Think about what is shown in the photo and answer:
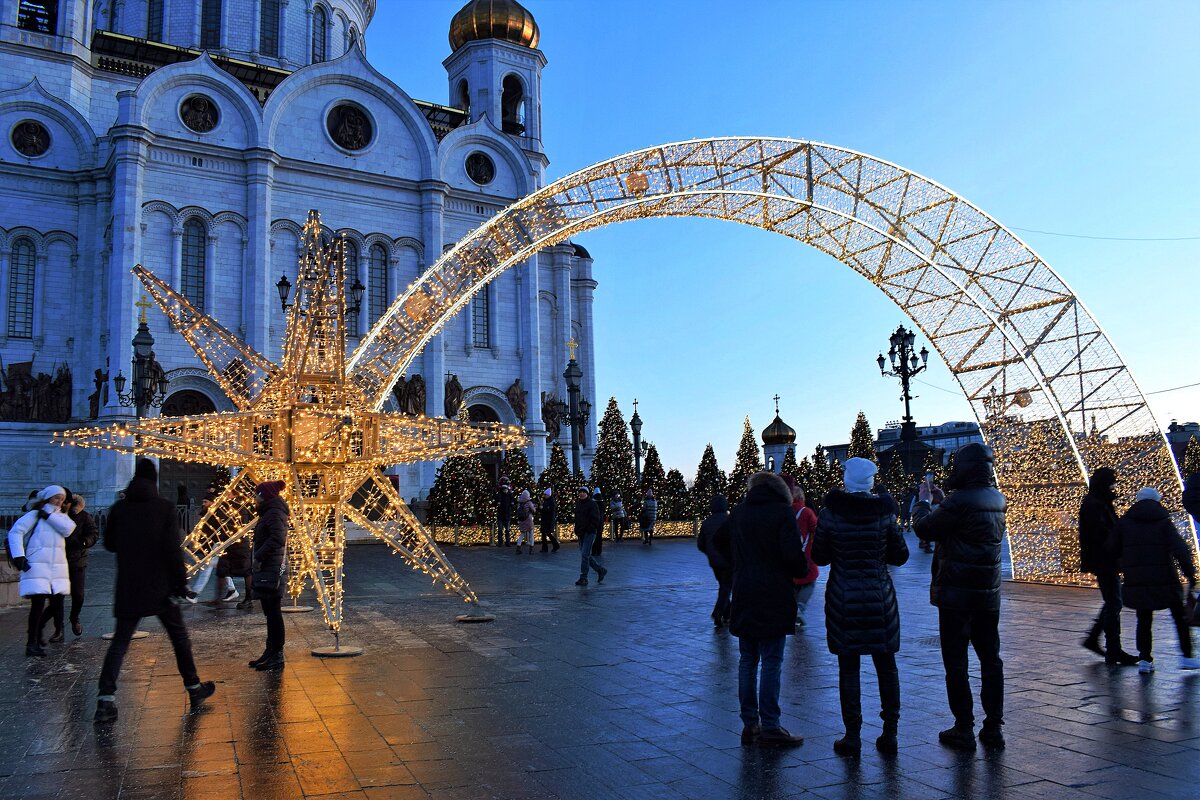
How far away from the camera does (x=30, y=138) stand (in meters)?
31.9

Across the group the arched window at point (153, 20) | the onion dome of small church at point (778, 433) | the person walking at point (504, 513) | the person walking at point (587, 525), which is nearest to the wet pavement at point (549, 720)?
the person walking at point (587, 525)

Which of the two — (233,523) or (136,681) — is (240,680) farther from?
(233,523)

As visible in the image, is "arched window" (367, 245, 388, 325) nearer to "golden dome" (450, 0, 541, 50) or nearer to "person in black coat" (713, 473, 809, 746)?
"golden dome" (450, 0, 541, 50)

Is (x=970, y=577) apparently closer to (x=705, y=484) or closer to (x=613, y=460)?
(x=613, y=460)

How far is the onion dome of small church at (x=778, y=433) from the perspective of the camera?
143ft

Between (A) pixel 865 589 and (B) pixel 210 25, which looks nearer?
(A) pixel 865 589

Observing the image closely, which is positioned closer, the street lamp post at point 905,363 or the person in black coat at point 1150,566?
the person in black coat at point 1150,566

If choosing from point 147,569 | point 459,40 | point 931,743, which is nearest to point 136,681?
point 147,569

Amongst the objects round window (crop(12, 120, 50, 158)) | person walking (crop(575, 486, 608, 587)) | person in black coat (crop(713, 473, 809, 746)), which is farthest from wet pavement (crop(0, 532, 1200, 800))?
round window (crop(12, 120, 50, 158))

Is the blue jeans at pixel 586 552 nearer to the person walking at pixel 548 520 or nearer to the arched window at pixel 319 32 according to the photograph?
the person walking at pixel 548 520

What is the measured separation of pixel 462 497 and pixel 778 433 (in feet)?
70.5

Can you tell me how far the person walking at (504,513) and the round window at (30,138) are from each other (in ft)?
67.8

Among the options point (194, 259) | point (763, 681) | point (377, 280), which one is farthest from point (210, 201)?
point (763, 681)

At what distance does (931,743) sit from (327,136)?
3418 cm
